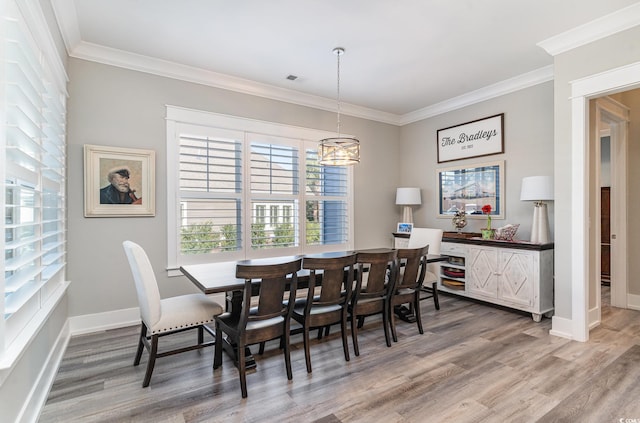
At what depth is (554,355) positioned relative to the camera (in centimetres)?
283

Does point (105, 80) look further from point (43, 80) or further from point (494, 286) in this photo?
point (494, 286)

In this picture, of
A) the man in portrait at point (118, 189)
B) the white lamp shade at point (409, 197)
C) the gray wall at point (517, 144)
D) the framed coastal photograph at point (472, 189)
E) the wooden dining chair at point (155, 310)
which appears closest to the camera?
the wooden dining chair at point (155, 310)

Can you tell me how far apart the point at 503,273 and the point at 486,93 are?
2431mm

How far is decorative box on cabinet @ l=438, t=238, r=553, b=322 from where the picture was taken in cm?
364

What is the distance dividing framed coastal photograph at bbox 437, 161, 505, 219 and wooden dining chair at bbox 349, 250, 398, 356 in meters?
2.33

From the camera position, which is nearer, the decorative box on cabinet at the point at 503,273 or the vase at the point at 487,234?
the decorative box on cabinet at the point at 503,273

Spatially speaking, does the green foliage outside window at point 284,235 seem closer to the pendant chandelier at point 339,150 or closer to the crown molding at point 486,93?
the pendant chandelier at point 339,150

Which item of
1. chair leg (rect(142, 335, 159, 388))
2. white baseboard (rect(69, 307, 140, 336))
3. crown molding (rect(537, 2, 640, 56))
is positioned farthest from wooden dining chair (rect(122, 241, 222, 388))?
crown molding (rect(537, 2, 640, 56))

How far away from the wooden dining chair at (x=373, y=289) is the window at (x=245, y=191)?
1825 mm

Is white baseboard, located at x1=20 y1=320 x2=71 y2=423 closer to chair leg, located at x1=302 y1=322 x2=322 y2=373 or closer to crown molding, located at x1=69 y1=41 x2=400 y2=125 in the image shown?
chair leg, located at x1=302 y1=322 x2=322 y2=373

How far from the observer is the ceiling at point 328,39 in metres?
2.72

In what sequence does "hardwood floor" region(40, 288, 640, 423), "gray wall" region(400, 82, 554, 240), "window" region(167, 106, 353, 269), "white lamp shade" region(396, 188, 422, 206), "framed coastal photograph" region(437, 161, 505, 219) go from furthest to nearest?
"white lamp shade" region(396, 188, 422, 206) → "framed coastal photograph" region(437, 161, 505, 219) → "gray wall" region(400, 82, 554, 240) → "window" region(167, 106, 353, 269) → "hardwood floor" region(40, 288, 640, 423)

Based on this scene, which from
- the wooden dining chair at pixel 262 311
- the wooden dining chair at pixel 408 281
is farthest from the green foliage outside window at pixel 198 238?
the wooden dining chair at pixel 408 281

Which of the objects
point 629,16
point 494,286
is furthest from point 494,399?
point 629,16
